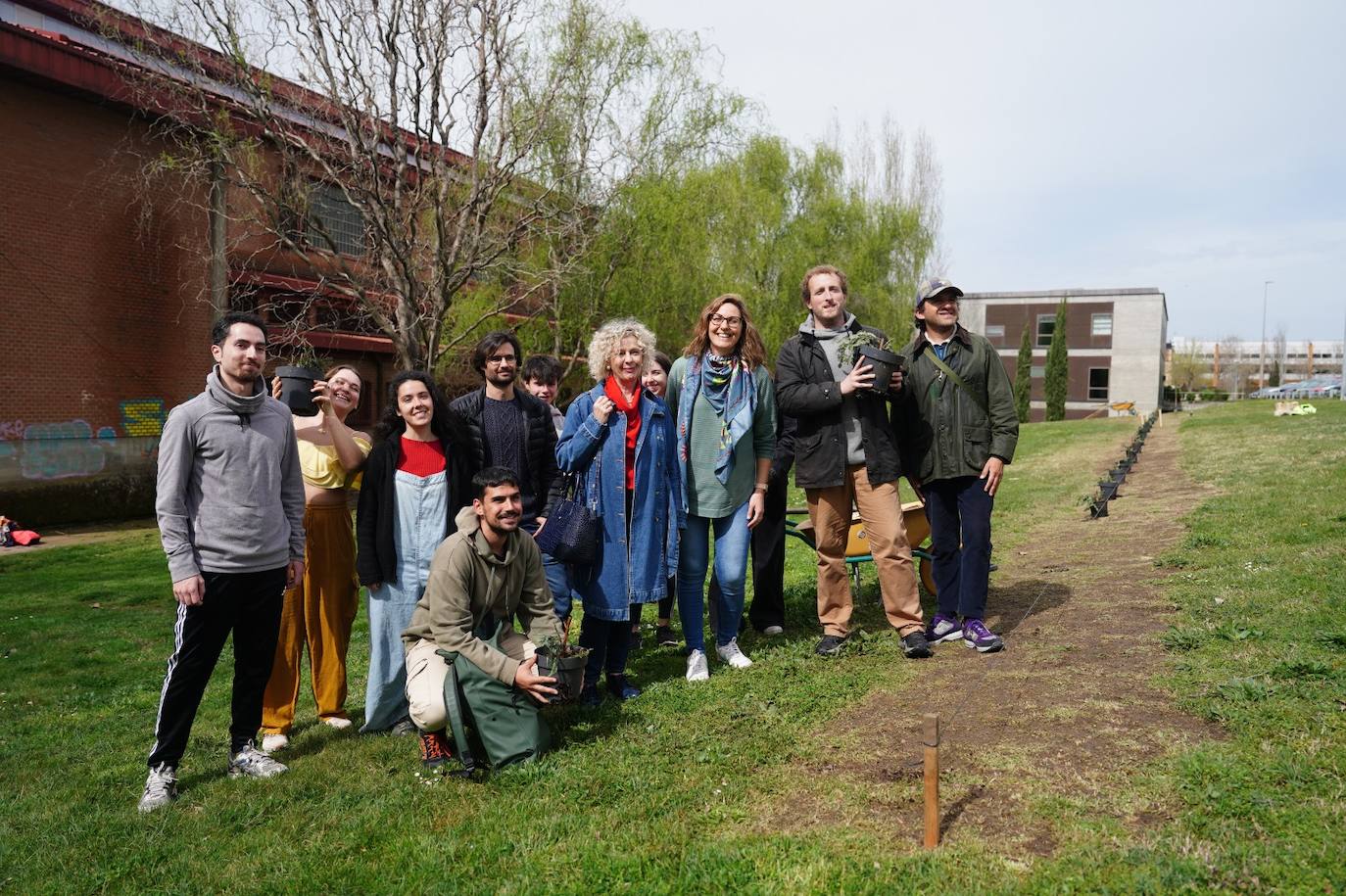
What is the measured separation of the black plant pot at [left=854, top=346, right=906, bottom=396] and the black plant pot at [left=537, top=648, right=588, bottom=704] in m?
2.08

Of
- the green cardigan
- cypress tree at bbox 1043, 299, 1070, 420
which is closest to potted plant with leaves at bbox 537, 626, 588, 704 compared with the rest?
the green cardigan

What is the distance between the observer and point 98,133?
54.5ft

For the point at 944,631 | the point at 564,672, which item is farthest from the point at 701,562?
the point at 944,631

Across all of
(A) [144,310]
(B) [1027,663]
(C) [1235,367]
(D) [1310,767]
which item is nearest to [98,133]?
(A) [144,310]

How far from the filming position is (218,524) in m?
3.85

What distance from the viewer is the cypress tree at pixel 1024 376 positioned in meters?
49.1

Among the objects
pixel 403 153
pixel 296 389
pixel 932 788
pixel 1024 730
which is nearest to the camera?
pixel 932 788

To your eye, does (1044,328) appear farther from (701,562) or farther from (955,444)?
(701,562)

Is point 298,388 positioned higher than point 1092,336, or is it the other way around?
point 1092,336

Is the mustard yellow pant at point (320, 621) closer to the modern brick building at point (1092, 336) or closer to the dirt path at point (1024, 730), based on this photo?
the dirt path at point (1024, 730)

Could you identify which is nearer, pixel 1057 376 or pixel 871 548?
pixel 871 548

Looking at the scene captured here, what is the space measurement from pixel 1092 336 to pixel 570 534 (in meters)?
57.8

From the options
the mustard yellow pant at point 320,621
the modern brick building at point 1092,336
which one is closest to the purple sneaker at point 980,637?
the mustard yellow pant at point 320,621

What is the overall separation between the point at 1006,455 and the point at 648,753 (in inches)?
103
